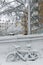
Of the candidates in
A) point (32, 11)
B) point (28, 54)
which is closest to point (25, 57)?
point (28, 54)

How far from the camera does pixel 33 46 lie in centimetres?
175

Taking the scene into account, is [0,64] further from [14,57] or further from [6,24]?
[6,24]

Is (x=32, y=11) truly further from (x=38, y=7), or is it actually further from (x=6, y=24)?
(x=6, y=24)

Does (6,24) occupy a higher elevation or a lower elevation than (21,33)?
higher

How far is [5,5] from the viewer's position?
5.88 feet

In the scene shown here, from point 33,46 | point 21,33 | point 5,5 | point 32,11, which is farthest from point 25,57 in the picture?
point 5,5

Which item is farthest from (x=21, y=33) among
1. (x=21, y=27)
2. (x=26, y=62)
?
(x=26, y=62)

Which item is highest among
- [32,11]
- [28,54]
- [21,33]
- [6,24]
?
[32,11]

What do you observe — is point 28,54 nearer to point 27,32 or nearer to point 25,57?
point 25,57

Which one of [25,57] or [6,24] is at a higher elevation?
[6,24]

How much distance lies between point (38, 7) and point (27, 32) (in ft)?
1.12

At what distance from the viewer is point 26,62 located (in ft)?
5.79

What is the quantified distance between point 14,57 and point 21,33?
0.31 m

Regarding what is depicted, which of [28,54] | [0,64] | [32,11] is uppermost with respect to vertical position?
[32,11]
